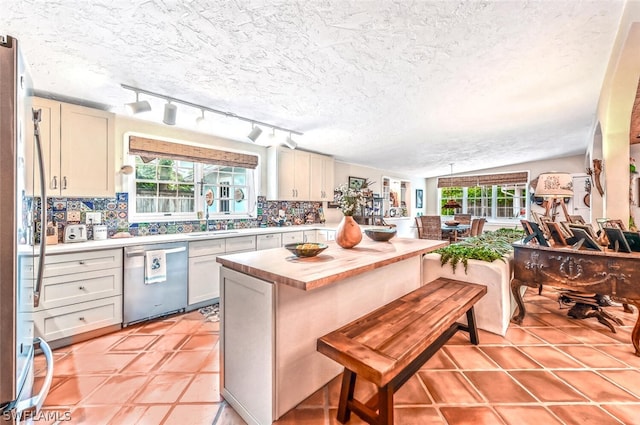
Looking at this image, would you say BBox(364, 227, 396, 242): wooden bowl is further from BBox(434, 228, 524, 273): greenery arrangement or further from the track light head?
the track light head

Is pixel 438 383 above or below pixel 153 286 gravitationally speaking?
below

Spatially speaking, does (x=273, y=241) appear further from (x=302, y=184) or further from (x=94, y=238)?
(x=94, y=238)

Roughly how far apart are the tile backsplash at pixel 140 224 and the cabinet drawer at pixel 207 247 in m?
0.63

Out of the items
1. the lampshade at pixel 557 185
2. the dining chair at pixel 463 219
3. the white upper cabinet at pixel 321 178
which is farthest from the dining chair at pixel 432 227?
the lampshade at pixel 557 185

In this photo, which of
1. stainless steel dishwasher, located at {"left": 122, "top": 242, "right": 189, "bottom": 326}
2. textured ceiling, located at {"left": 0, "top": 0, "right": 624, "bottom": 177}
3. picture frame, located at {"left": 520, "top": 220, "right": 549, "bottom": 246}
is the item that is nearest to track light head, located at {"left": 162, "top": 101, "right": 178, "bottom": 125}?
textured ceiling, located at {"left": 0, "top": 0, "right": 624, "bottom": 177}

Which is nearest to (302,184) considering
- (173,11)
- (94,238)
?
(94,238)

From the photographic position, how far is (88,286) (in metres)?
2.41

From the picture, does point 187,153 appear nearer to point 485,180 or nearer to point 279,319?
point 279,319

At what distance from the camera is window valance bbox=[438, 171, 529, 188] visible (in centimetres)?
724

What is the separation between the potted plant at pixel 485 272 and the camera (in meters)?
2.44

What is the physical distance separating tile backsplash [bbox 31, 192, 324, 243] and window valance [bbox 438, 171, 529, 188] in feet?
17.9

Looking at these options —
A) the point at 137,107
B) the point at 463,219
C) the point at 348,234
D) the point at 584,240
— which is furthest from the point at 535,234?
the point at 463,219

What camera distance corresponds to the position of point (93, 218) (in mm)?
2865

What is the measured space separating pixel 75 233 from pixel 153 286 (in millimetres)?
927
